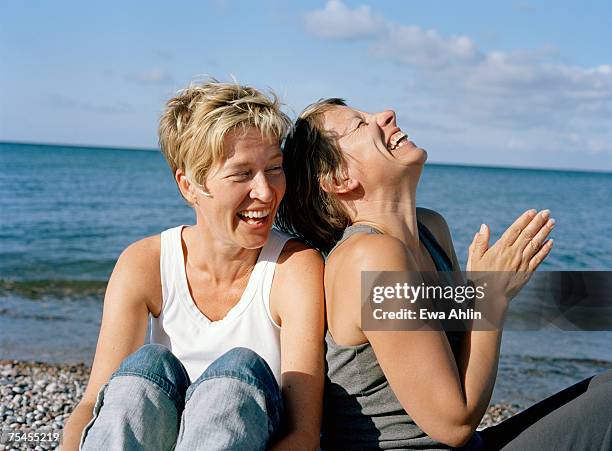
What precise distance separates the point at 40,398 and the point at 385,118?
5.07 metres

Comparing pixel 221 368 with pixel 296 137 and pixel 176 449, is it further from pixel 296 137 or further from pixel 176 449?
pixel 296 137

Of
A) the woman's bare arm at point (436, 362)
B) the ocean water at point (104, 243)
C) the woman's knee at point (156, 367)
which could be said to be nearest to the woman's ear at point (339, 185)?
the woman's bare arm at point (436, 362)

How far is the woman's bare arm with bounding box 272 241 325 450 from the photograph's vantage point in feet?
9.95

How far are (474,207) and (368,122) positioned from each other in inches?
1373

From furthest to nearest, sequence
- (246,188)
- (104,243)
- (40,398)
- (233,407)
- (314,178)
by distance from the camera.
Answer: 1. (104,243)
2. (40,398)
3. (314,178)
4. (246,188)
5. (233,407)

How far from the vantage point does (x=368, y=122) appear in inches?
131

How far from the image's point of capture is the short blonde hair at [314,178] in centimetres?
334

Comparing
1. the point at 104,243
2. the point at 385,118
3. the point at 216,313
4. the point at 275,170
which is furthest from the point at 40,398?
the point at 104,243

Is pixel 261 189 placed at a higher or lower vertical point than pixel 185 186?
higher

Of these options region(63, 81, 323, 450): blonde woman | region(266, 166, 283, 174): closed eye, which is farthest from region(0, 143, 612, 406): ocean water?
region(266, 166, 283, 174): closed eye

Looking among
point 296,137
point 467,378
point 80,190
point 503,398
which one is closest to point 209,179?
point 296,137

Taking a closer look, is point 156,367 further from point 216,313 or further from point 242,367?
point 216,313

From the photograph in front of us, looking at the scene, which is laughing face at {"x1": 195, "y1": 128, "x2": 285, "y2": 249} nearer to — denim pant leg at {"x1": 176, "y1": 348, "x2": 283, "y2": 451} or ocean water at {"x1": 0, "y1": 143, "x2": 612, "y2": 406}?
denim pant leg at {"x1": 176, "y1": 348, "x2": 283, "y2": 451}

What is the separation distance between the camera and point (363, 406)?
302cm
